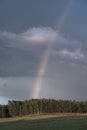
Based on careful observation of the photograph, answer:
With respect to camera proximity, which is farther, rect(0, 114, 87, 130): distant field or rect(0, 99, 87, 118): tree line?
rect(0, 99, 87, 118): tree line

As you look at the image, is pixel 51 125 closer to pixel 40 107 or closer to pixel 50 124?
pixel 50 124

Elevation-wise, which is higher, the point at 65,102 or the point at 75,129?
the point at 65,102

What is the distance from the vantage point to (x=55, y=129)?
45531 millimetres

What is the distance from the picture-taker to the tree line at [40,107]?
142 metres

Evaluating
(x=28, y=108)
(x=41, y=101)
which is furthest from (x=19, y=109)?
(x=41, y=101)

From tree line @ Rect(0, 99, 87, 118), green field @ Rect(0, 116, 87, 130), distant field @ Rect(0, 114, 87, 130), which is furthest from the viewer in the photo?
tree line @ Rect(0, 99, 87, 118)

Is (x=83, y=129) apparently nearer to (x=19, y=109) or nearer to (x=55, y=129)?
(x=55, y=129)

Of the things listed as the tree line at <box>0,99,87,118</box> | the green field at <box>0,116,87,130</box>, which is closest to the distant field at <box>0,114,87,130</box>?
the green field at <box>0,116,87,130</box>

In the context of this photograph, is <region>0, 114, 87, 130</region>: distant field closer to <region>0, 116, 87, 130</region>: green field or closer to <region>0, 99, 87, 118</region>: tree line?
<region>0, 116, 87, 130</region>: green field

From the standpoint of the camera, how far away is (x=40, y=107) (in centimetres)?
15112

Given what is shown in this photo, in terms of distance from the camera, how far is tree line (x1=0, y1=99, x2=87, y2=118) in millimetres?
141750

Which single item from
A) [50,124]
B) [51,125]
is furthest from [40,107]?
[51,125]

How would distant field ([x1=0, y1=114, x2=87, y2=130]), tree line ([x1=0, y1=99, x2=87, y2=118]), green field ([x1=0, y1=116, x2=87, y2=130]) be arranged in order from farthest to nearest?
1. tree line ([x1=0, y1=99, x2=87, y2=118])
2. distant field ([x1=0, y1=114, x2=87, y2=130])
3. green field ([x1=0, y1=116, x2=87, y2=130])

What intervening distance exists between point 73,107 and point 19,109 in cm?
2390
